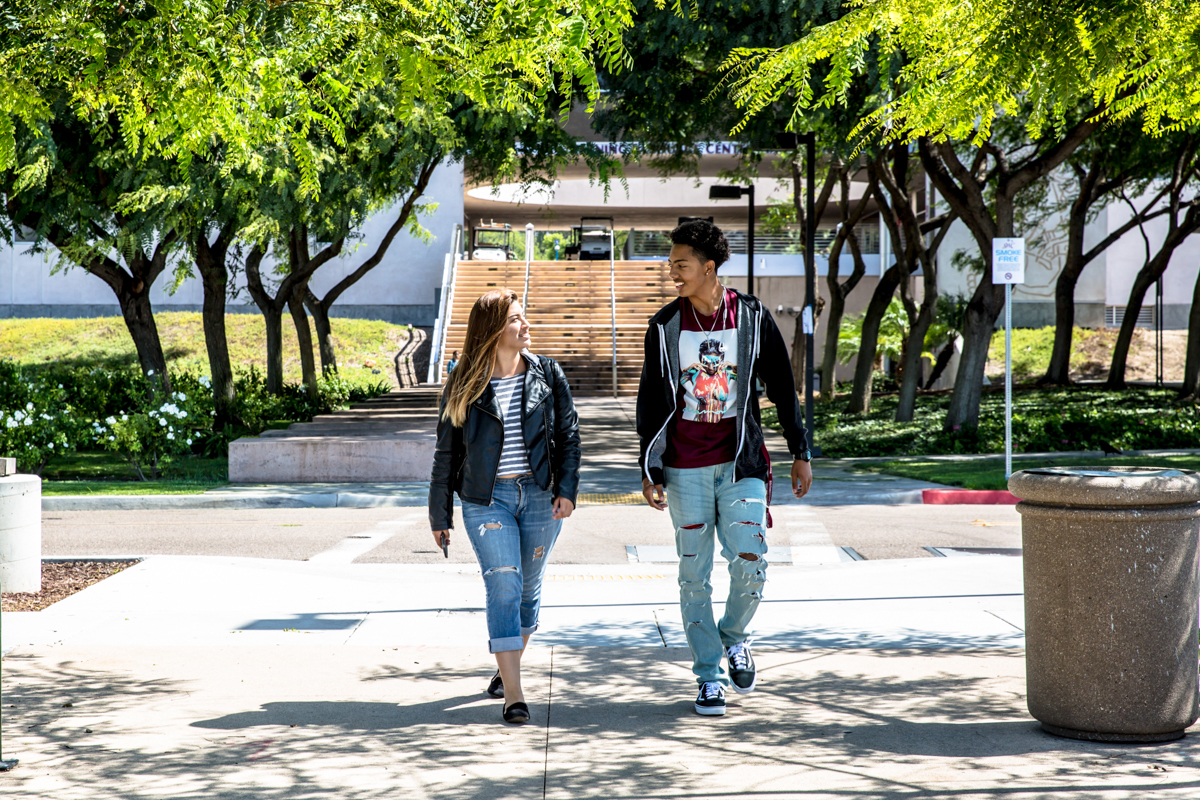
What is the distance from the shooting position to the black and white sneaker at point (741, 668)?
500cm

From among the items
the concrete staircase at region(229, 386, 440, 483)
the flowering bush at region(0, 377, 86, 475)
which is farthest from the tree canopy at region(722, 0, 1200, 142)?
the flowering bush at region(0, 377, 86, 475)

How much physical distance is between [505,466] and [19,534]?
433cm

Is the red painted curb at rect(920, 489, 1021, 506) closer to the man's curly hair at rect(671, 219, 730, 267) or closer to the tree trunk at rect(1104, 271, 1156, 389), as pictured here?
the man's curly hair at rect(671, 219, 730, 267)

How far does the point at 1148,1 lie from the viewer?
583 cm

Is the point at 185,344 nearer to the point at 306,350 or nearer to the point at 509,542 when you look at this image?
the point at 306,350

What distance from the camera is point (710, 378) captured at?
189 inches

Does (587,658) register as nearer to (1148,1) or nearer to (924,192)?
(1148,1)

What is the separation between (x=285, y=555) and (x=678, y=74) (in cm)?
1077

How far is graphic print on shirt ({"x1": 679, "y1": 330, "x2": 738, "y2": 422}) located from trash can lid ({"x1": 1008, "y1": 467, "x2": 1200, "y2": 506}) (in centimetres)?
122

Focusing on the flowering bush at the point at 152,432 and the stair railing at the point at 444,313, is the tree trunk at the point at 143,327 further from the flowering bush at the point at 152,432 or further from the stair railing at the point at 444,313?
the stair railing at the point at 444,313

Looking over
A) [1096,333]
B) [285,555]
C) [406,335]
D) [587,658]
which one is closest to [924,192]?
[1096,333]

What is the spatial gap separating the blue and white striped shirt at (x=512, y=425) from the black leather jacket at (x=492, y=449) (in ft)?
0.08

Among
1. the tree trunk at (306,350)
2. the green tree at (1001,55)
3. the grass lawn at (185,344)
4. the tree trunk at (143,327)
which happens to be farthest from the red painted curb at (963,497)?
the grass lawn at (185,344)

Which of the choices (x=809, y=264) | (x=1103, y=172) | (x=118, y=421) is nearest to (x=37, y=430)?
(x=118, y=421)
